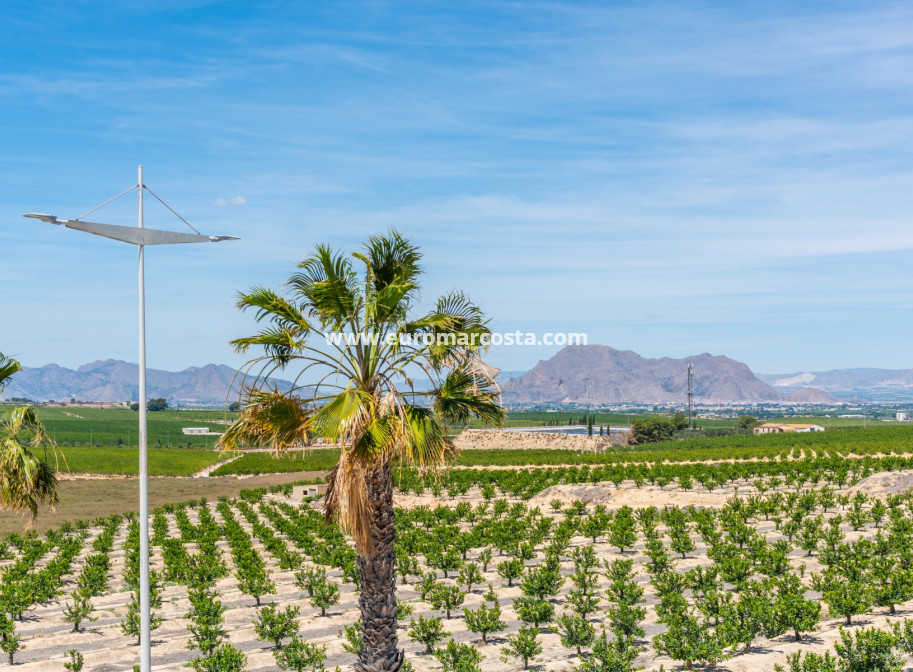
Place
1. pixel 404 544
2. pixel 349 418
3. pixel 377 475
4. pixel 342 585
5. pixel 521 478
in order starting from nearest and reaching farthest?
pixel 349 418 < pixel 377 475 < pixel 342 585 < pixel 404 544 < pixel 521 478

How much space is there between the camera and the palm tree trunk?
12.6m

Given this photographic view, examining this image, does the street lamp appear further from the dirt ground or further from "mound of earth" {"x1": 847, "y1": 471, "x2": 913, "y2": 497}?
"mound of earth" {"x1": 847, "y1": 471, "x2": 913, "y2": 497}

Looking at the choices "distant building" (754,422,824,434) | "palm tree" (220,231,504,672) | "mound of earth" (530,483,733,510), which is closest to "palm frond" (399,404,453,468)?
"palm tree" (220,231,504,672)

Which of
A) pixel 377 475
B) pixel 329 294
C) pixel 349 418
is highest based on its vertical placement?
pixel 329 294

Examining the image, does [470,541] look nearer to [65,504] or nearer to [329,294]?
[329,294]

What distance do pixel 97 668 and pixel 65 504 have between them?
47.0 meters

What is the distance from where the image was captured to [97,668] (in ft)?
54.5

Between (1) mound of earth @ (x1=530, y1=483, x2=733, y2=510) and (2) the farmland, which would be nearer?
(2) the farmland

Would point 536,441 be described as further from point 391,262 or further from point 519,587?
point 391,262

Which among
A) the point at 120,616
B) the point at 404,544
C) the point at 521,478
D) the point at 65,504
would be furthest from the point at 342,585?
the point at 65,504

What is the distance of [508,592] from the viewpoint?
958 inches

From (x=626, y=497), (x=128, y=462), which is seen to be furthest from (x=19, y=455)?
(x=128, y=462)

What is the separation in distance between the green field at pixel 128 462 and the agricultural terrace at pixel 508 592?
4663 centimetres

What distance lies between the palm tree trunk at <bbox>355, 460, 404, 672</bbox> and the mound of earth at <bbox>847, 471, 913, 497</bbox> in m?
35.7
